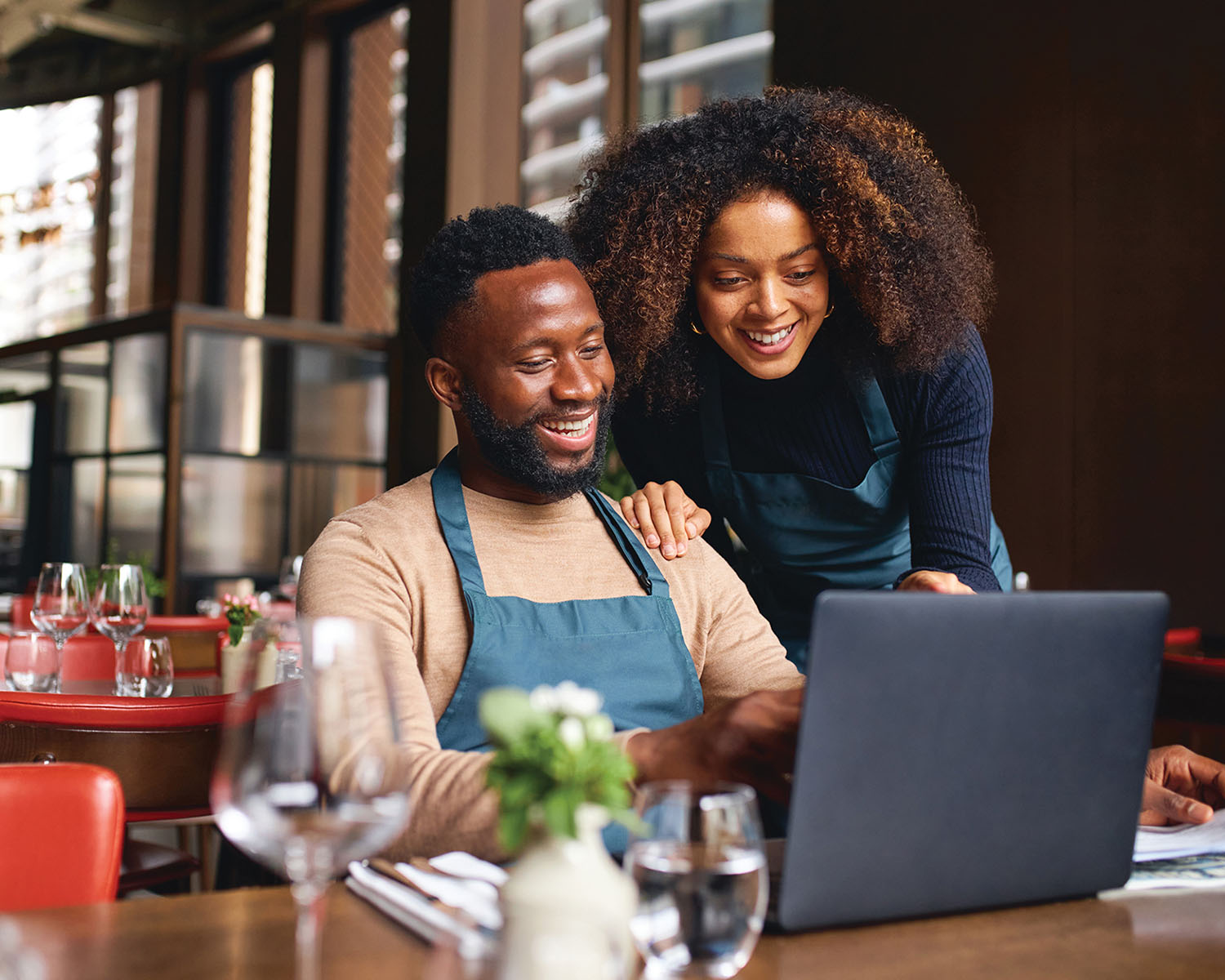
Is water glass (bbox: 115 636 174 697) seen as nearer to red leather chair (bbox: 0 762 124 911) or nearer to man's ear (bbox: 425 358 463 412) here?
man's ear (bbox: 425 358 463 412)

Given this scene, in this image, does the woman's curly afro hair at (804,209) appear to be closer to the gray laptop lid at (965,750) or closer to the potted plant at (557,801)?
the gray laptop lid at (965,750)

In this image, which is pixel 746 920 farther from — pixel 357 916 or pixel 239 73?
pixel 239 73

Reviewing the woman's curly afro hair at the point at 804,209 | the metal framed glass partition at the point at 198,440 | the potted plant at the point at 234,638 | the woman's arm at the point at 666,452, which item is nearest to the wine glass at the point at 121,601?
the potted plant at the point at 234,638

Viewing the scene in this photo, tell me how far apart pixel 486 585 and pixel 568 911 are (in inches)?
32.2

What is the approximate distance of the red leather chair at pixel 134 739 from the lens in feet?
6.23

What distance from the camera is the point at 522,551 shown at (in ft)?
4.84

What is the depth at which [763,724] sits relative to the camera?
3.03ft

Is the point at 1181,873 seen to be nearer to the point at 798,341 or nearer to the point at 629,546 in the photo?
the point at 629,546

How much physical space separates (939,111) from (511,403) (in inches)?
146

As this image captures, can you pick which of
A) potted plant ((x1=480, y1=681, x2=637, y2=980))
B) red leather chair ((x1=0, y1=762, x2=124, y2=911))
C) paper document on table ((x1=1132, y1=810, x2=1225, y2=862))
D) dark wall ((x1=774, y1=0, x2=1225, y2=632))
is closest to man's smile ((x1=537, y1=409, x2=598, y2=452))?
red leather chair ((x1=0, y1=762, x2=124, y2=911))

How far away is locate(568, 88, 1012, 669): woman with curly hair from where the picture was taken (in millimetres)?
1669

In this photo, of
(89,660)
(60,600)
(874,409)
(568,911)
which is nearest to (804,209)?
(874,409)

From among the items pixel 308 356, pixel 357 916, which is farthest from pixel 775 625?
pixel 308 356

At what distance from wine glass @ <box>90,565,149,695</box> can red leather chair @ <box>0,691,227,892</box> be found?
0.57 meters
